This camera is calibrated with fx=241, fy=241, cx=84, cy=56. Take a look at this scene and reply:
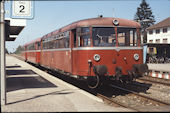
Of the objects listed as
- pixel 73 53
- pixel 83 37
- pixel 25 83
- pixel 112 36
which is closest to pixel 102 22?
pixel 112 36

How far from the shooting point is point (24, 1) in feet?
26.7

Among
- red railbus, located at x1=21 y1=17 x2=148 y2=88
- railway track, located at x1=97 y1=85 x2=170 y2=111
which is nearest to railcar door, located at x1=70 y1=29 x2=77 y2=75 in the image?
red railbus, located at x1=21 y1=17 x2=148 y2=88

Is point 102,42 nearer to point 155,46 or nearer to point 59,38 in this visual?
point 59,38

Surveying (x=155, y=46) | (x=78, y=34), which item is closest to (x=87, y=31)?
(x=78, y=34)

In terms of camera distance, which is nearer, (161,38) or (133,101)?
(133,101)

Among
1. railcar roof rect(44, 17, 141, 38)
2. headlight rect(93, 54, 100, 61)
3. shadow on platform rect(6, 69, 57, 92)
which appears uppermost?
railcar roof rect(44, 17, 141, 38)

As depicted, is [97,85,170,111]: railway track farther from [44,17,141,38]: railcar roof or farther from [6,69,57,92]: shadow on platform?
[6,69,57,92]: shadow on platform

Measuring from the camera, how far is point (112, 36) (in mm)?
10531

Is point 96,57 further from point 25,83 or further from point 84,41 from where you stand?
point 25,83

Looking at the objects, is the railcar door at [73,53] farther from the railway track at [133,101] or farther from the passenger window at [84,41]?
the railway track at [133,101]

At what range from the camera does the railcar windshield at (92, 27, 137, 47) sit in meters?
10.3

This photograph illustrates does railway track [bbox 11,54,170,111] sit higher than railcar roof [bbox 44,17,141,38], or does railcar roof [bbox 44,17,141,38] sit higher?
railcar roof [bbox 44,17,141,38]

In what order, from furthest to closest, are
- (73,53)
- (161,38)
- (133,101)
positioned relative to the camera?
(161,38) < (73,53) < (133,101)

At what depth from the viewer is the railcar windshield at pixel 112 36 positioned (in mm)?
10344
